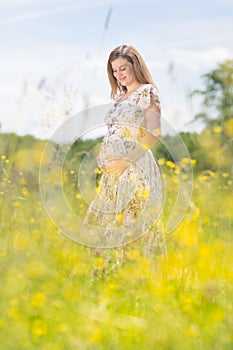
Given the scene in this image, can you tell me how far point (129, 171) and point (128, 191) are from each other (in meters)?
0.10

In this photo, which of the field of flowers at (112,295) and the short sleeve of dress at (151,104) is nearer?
the field of flowers at (112,295)

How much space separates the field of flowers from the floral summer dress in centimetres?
10

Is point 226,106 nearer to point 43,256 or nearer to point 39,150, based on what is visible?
point 39,150

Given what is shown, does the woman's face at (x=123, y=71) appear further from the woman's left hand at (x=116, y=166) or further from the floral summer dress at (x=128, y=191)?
the woman's left hand at (x=116, y=166)

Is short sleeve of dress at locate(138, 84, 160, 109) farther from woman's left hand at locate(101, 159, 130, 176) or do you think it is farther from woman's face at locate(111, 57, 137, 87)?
woman's left hand at locate(101, 159, 130, 176)

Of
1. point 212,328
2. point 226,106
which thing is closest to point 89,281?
point 212,328

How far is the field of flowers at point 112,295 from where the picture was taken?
6.81ft

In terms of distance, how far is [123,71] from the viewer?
3338 millimetres

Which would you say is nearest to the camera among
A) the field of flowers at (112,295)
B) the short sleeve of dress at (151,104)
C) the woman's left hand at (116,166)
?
the field of flowers at (112,295)

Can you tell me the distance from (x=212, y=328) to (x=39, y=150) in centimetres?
381

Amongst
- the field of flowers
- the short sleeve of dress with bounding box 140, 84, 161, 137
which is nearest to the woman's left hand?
the short sleeve of dress with bounding box 140, 84, 161, 137

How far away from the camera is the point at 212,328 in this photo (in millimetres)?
2137

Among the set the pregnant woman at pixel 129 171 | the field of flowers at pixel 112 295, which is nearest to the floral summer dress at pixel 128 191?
the pregnant woman at pixel 129 171

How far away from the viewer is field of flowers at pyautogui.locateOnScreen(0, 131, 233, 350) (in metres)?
2.07
